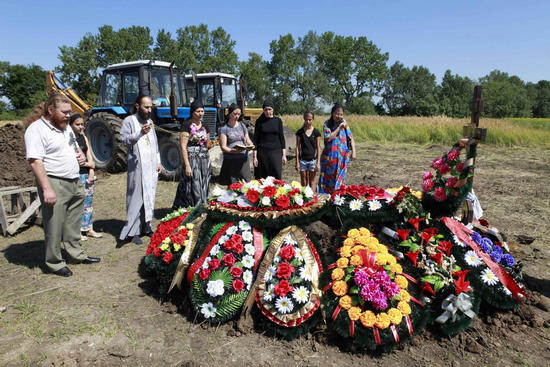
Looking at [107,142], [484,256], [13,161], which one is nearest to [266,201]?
[484,256]

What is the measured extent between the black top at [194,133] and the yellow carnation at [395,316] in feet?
10.6

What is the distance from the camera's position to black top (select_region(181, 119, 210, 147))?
15.6 ft

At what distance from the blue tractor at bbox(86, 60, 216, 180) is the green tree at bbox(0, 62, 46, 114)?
4676 cm

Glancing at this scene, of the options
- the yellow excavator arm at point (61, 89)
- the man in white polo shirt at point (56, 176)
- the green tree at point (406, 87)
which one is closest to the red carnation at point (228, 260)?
the man in white polo shirt at point (56, 176)

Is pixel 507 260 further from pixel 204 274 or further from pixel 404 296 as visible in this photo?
pixel 204 274

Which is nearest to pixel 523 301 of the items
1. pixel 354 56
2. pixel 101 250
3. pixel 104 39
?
A: pixel 101 250

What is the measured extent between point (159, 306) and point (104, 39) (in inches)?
2167

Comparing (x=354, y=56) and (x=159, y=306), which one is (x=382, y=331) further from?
(x=354, y=56)

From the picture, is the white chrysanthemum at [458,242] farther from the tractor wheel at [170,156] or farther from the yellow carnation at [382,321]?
the tractor wheel at [170,156]

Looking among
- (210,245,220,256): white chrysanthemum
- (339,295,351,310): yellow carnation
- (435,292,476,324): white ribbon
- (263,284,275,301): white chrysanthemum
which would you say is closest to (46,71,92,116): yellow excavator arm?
(210,245,220,256): white chrysanthemum

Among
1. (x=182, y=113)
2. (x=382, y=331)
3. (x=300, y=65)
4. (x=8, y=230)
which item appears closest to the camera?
(x=382, y=331)

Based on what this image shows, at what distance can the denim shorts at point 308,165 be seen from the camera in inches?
229

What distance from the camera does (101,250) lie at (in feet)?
15.0

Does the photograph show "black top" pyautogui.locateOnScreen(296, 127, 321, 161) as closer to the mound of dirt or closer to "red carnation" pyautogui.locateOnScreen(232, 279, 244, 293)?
"red carnation" pyautogui.locateOnScreen(232, 279, 244, 293)
